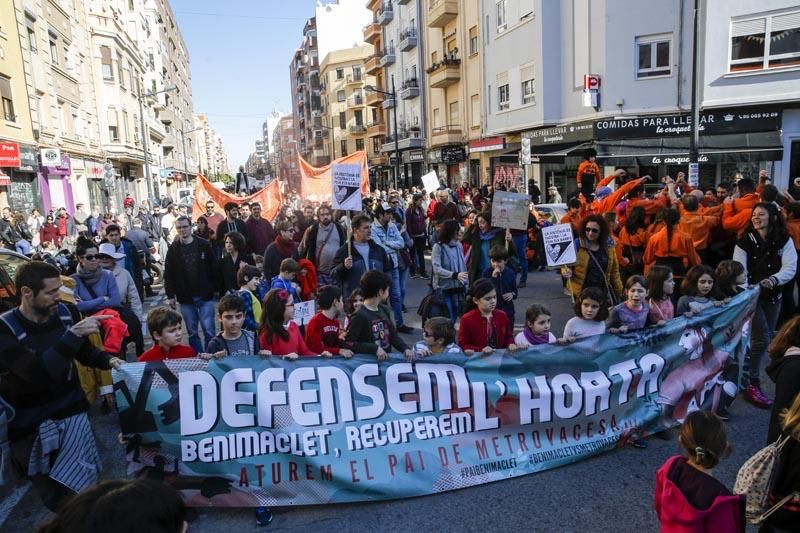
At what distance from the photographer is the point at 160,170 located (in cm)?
5138

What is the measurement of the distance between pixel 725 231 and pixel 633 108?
1284cm

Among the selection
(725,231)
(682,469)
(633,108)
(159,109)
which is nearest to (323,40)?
(159,109)

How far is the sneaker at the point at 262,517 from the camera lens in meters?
3.69

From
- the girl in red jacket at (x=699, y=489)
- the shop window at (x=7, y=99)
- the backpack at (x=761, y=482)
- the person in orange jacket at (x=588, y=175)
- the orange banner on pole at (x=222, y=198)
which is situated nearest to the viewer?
the girl in red jacket at (x=699, y=489)

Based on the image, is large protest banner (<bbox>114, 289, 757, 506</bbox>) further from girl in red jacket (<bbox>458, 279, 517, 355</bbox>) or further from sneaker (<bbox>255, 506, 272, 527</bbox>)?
girl in red jacket (<bbox>458, 279, 517, 355</bbox>)

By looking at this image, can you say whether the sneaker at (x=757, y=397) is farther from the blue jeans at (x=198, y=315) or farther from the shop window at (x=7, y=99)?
the shop window at (x=7, y=99)

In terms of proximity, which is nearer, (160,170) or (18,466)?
(18,466)

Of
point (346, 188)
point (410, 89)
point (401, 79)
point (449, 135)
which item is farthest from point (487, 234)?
point (401, 79)

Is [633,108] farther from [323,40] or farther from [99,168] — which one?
[323,40]

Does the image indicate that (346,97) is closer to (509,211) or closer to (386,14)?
(386,14)

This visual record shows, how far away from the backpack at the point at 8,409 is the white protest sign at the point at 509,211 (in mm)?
5221

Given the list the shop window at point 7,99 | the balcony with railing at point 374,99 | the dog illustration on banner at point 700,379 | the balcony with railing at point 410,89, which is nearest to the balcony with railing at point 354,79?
the balcony with railing at point 374,99

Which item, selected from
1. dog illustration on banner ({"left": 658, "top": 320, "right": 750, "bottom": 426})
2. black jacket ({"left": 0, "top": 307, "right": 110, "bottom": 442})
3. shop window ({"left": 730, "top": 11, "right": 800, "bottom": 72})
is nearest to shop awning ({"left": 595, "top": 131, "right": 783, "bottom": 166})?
shop window ({"left": 730, "top": 11, "right": 800, "bottom": 72})

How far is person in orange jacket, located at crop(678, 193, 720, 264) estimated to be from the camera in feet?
25.9
